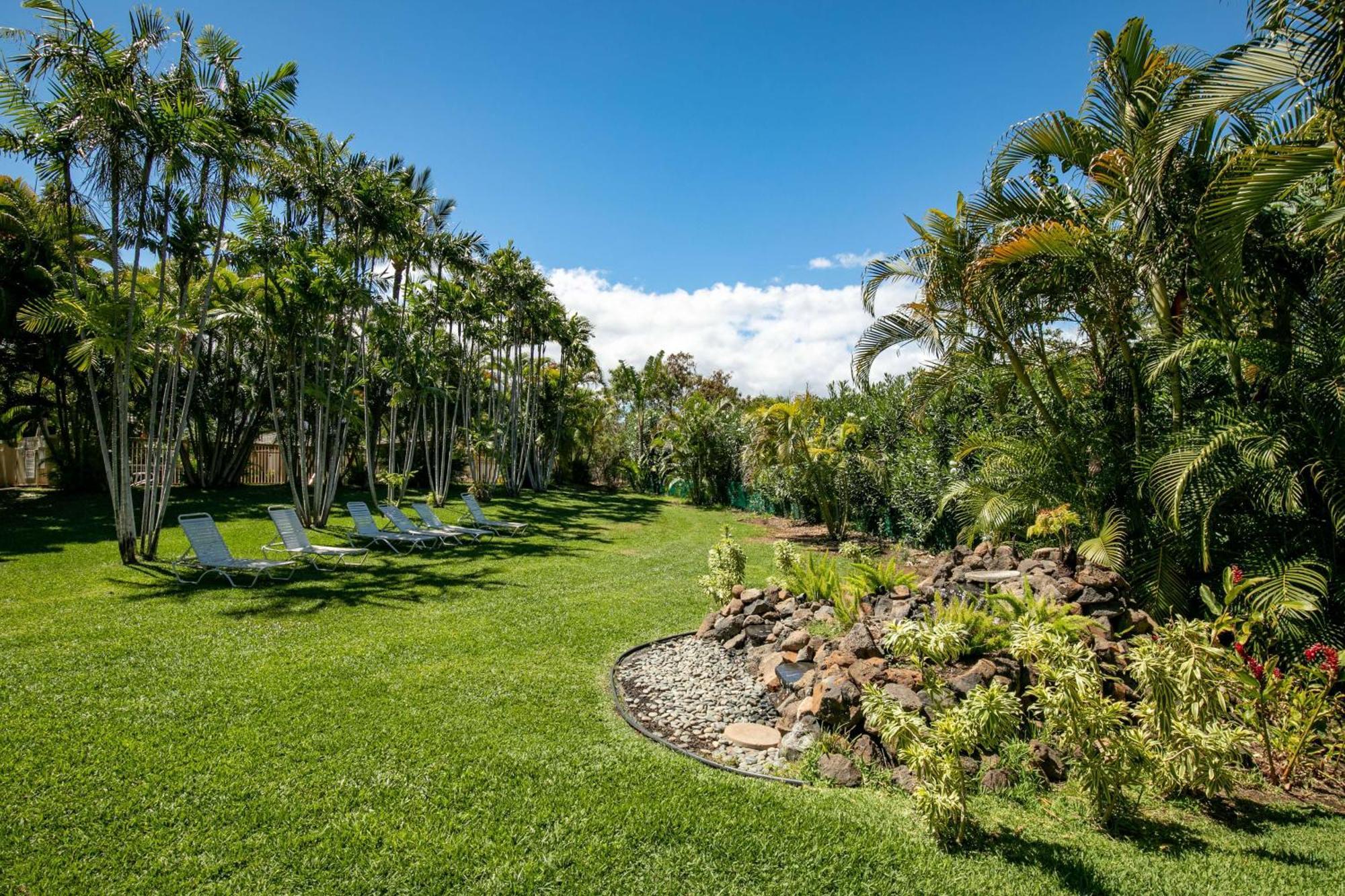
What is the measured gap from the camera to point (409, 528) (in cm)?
1262

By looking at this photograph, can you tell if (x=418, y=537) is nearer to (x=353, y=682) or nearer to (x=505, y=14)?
(x=353, y=682)

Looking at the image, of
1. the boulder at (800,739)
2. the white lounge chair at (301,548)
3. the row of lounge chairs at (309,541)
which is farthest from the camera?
the white lounge chair at (301,548)

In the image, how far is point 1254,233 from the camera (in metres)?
5.19

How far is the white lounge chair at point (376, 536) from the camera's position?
1191 cm

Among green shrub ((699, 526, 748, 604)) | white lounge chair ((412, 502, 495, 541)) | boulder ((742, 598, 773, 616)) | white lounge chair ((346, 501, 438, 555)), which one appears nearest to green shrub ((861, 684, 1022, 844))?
boulder ((742, 598, 773, 616))

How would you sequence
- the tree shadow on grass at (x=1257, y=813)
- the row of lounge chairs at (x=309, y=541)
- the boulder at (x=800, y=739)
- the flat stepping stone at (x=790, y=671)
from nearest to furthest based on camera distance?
the tree shadow on grass at (x=1257, y=813) < the boulder at (x=800, y=739) < the flat stepping stone at (x=790, y=671) < the row of lounge chairs at (x=309, y=541)

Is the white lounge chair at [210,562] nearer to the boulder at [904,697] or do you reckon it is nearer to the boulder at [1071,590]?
the boulder at [904,697]

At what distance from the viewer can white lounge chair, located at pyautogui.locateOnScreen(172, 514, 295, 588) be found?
27.8 ft

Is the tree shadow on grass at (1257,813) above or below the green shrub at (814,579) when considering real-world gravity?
below

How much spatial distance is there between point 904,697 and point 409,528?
1079 centimetres

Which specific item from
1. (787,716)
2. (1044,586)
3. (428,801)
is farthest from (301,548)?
(1044,586)

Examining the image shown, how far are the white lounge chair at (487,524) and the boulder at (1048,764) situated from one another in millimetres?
12239

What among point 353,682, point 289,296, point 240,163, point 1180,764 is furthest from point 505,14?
point 1180,764

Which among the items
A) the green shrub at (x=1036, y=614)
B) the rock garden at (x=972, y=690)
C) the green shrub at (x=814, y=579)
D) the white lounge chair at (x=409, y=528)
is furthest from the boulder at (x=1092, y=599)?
the white lounge chair at (x=409, y=528)
